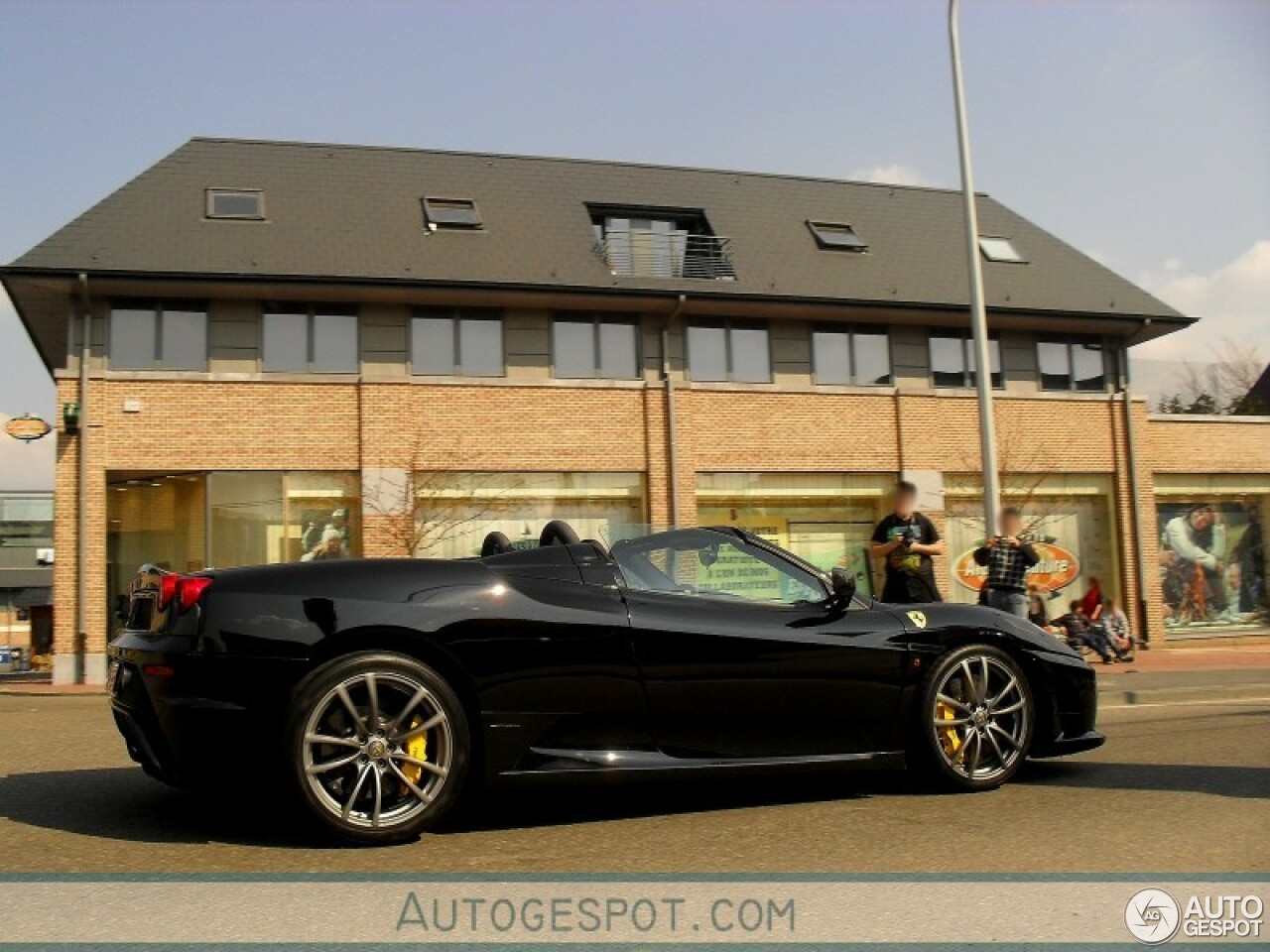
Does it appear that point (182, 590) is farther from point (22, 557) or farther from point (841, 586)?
point (22, 557)

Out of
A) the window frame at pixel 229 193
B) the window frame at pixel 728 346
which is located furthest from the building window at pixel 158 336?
the window frame at pixel 728 346

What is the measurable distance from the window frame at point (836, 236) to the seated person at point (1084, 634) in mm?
9326

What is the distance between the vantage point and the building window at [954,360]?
24.1 m

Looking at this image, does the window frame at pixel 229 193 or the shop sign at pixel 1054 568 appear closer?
the window frame at pixel 229 193

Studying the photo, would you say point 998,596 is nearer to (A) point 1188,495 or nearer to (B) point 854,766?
(B) point 854,766

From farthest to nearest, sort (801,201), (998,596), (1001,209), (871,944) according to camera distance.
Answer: (1001,209) → (801,201) → (998,596) → (871,944)

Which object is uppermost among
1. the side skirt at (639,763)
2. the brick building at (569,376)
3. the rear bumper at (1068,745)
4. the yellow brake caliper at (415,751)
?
the brick building at (569,376)

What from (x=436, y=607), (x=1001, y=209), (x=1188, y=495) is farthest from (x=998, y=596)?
(x=1001, y=209)

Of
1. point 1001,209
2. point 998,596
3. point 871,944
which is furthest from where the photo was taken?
point 1001,209

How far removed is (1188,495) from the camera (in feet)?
83.5

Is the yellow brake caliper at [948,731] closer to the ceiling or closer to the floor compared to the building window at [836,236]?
closer to the floor

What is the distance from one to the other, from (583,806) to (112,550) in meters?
17.1

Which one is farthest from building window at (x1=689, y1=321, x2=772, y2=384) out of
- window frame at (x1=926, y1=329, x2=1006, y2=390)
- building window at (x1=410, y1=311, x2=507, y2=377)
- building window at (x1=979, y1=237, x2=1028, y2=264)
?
building window at (x1=979, y1=237, x2=1028, y2=264)

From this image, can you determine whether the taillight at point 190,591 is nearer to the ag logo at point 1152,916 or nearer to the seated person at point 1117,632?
the ag logo at point 1152,916
